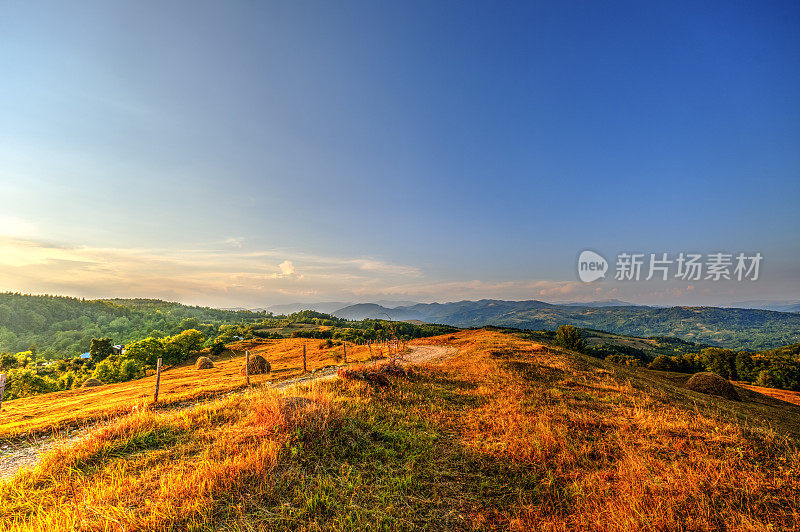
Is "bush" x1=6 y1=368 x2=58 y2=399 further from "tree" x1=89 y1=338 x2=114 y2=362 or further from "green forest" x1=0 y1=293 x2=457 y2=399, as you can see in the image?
"tree" x1=89 y1=338 x2=114 y2=362

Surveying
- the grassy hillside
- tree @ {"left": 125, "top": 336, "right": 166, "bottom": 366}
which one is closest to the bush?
tree @ {"left": 125, "top": 336, "right": 166, "bottom": 366}

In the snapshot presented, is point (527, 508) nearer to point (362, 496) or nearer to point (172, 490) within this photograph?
point (362, 496)

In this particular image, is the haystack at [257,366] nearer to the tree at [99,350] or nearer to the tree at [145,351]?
the tree at [145,351]

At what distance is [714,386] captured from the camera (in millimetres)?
27891

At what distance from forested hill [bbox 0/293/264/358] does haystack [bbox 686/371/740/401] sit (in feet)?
500

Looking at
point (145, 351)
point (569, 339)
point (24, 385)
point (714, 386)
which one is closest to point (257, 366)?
point (145, 351)

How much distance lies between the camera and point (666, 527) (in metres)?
4.93

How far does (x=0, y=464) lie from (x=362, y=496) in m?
11.7

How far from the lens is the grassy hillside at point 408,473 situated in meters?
5.16

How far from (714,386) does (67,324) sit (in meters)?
263

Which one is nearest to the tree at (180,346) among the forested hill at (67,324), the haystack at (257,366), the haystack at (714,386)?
the haystack at (257,366)

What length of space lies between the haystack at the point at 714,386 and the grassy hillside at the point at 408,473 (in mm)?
26445

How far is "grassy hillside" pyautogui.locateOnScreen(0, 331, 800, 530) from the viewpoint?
5.16 metres

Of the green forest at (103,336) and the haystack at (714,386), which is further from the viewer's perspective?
the green forest at (103,336)
